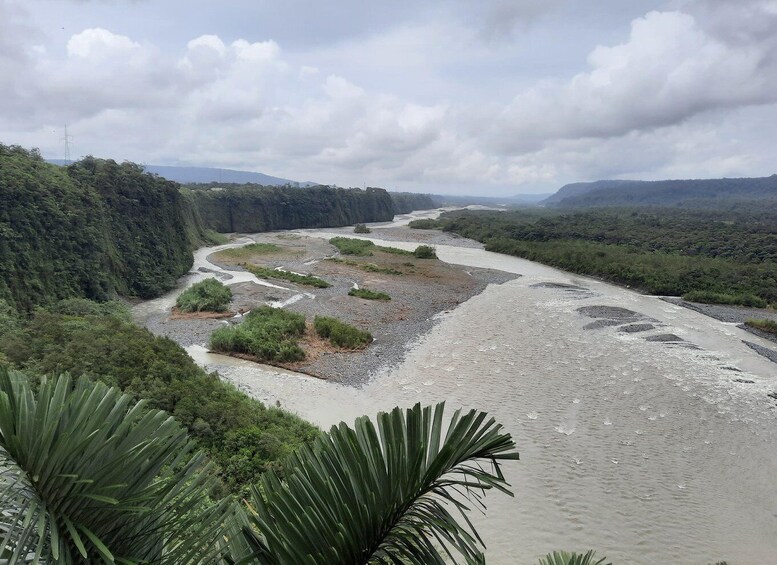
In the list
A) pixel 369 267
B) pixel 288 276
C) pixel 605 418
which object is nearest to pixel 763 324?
pixel 605 418

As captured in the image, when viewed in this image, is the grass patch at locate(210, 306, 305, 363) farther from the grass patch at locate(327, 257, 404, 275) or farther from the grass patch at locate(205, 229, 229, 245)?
the grass patch at locate(205, 229, 229, 245)

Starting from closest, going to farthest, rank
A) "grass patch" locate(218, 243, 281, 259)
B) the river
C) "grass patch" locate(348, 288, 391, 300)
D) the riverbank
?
the river
the riverbank
"grass patch" locate(348, 288, 391, 300)
"grass patch" locate(218, 243, 281, 259)

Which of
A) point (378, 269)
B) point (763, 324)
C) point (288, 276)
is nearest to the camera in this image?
point (763, 324)

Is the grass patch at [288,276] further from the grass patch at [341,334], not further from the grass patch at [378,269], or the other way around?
the grass patch at [341,334]

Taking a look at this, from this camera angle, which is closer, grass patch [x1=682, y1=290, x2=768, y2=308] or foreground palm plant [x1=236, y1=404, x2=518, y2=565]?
foreground palm plant [x1=236, y1=404, x2=518, y2=565]

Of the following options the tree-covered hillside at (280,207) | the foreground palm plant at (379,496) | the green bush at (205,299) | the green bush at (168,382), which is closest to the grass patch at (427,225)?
the tree-covered hillside at (280,207)

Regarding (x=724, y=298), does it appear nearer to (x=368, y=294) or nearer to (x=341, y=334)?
(x=368, y=294)

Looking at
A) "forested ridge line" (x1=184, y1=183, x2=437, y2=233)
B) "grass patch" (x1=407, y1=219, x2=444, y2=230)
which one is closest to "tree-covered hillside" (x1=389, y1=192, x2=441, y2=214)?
"forested ridge line" (x1=184, y1=183, x2=437, y2=233)
